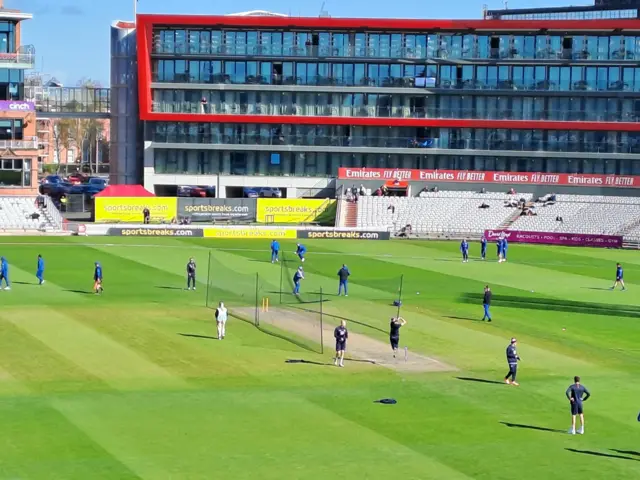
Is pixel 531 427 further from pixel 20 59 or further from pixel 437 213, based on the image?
pixel 20 59

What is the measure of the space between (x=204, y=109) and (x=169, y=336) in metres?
64.5

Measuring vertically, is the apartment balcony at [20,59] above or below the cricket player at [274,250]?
above

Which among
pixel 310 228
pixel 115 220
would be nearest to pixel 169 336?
pixel 310 228

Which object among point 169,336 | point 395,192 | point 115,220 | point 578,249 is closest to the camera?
point 169,336

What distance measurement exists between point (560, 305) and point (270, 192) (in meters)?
55.1

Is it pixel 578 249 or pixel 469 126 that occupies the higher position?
pixel 469 126

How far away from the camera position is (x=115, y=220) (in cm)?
9494

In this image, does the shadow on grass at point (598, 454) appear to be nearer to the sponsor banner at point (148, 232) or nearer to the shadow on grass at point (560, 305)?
the shadow on grass at point (560, 305)

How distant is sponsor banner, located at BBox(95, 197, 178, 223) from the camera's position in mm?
95188

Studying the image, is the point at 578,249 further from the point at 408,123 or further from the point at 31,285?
the point at 31,285

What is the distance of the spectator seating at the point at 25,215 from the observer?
87250mm

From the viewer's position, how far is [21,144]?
309ft

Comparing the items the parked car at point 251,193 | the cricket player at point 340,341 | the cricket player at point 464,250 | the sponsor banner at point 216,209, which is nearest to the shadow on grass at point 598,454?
the cricket player at point 340,341

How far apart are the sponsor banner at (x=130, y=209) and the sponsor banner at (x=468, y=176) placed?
15796 mm
